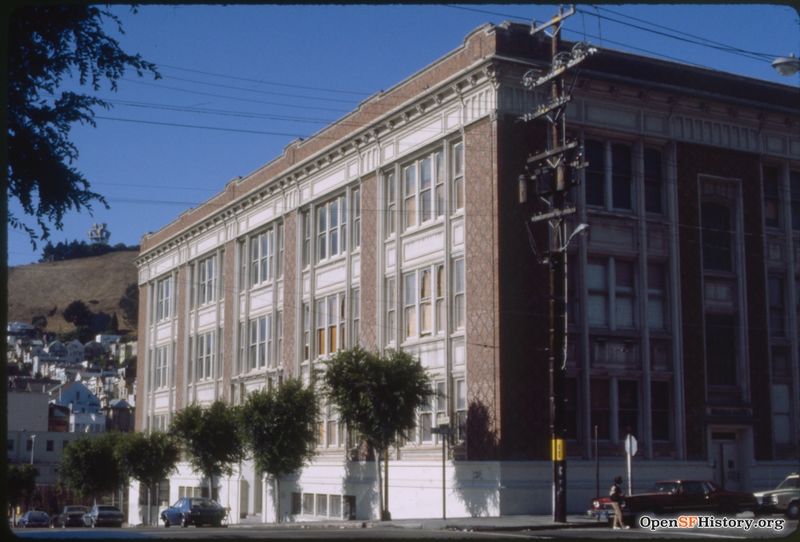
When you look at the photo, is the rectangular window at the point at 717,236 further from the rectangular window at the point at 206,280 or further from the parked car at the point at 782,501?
the rectangular window at the point at 206,280

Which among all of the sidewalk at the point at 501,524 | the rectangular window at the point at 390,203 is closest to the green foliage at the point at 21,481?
the rectangular window at the point at 390,203

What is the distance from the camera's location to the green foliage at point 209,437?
165 feet

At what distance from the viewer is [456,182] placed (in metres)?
38.6

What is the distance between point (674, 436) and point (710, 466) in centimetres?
166

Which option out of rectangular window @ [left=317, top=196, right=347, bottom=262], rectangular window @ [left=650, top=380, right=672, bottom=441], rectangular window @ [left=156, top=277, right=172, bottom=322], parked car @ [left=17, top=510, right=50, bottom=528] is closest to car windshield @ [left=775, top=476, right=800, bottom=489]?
rectangular window @ [left=650, top=380, right=672, bottom=441]

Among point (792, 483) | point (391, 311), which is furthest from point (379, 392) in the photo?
point (792, 483)

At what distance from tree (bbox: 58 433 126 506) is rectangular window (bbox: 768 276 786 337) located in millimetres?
37140

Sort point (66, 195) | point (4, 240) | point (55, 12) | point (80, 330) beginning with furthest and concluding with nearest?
1. point (80, 330)
2. point (66, 195)
3. point (55, 12)
4. point (4, 240)

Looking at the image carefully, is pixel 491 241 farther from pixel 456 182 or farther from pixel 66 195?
pixel 66 195

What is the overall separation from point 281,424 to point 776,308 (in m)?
19.0

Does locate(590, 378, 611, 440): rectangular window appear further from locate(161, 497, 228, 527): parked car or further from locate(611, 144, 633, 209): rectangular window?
locate(161, 497, 228, 527): parked car

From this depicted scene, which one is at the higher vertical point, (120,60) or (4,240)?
(120,60)

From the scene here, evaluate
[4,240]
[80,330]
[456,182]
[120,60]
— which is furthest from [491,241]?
[80,330]

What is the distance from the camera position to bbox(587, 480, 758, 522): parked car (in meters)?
29.6
